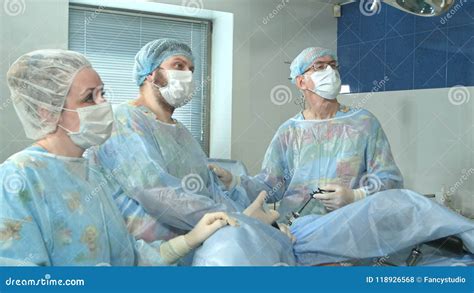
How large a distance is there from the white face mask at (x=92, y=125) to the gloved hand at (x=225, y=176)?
1.27 feet

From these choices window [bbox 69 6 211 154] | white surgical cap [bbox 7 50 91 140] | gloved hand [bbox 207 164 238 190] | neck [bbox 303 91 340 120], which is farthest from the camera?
neck [bbox 303 91 340 120]

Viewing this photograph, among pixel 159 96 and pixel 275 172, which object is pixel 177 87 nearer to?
pixel 159 96

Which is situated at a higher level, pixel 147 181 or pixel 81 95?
pixel 81 95

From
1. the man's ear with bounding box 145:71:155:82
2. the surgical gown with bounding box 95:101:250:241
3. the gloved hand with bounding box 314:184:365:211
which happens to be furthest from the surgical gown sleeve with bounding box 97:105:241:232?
the gloved hand with bounding box 314:184:365:211

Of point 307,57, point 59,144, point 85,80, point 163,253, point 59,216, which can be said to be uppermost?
point 307,57

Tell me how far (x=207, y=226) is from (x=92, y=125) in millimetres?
277

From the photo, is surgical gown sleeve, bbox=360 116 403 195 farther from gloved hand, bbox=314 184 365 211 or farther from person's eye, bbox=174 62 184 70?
person's eye, bbox=174 62 184 70

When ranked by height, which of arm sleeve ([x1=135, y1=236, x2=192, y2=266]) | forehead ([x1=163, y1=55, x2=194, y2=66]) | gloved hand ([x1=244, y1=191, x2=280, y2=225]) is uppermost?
forehead ([x1=163, y1=55, x2=194, y2=66])

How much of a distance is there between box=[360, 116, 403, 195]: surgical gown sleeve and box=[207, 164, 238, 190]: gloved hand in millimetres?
344

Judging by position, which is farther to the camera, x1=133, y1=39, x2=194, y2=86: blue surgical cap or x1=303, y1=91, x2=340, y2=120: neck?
x1=303, y1=91, x2=340, y2=120: neck

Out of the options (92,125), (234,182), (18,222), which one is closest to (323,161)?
(234,182)

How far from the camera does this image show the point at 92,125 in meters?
0.83

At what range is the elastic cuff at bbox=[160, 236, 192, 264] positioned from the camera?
938mm

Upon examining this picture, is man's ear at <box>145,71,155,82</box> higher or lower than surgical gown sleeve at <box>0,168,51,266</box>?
higher
